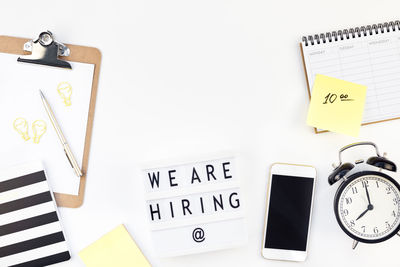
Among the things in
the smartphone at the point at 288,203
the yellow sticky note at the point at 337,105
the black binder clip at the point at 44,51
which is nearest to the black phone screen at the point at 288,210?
the smartphone at the point at 288,203

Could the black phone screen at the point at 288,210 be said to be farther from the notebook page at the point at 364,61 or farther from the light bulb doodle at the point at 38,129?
the light bulb doodle at the point at 38,129

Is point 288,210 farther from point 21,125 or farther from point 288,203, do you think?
point 21,125

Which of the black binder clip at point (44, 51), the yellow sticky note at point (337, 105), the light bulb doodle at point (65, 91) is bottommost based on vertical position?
the yellow sticky note at point (337, 105)

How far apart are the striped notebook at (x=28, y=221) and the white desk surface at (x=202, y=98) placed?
32mm

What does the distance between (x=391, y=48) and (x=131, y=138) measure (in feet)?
1.82

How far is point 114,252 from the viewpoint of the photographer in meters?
0.79

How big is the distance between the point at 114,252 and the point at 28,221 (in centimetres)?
18

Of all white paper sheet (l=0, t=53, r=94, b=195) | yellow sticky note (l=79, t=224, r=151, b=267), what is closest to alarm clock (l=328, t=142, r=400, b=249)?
yellow sticky note (l=79, t=224, r=151, b=267)

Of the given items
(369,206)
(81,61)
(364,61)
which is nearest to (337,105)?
(364,61)

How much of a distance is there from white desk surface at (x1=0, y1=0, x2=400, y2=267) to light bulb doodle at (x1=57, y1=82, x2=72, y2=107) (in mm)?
60

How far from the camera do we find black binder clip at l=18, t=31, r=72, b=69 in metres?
0.76

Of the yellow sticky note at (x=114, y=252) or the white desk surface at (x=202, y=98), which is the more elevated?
the white desk surface at (x=202, y=98)

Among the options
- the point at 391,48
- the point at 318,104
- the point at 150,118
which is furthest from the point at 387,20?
the point at 150,118

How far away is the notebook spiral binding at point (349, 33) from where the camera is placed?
2.58 feet
